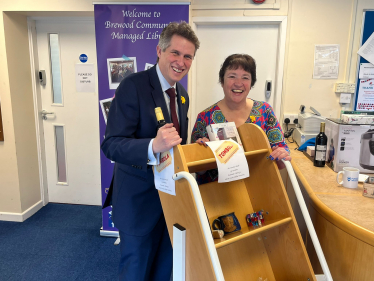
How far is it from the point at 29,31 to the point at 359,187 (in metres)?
3.15

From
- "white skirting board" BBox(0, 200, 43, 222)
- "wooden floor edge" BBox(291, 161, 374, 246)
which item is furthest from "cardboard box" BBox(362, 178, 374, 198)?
"white skirting board" BBox(0, 200, 43, 222)

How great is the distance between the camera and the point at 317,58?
2.73 m

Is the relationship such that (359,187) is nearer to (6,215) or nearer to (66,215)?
(66,215)

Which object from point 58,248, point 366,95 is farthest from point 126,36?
point 366,95

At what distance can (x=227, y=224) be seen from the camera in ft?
4.11

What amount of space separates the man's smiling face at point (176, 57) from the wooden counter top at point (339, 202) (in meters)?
0.93

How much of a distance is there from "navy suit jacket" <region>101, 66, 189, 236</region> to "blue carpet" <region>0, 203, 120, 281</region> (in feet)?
3.17

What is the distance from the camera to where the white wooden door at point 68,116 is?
2.84 meters

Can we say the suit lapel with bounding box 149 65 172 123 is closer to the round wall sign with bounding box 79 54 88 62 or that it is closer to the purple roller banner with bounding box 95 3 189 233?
the purple roller banner with bounding box 95 3 189 233

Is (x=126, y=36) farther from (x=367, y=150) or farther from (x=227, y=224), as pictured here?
(x=367, y=150)

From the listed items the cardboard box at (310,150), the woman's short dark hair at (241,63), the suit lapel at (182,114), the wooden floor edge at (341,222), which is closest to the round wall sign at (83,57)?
the suit lapel at (182,114)

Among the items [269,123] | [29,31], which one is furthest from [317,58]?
[29,31]

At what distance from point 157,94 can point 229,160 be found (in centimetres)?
49

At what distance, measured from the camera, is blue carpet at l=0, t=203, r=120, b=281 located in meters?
2.09
